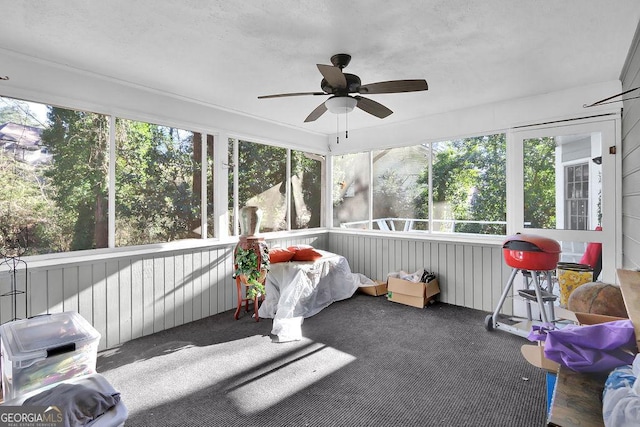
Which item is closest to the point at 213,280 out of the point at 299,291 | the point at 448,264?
the point at 299,291

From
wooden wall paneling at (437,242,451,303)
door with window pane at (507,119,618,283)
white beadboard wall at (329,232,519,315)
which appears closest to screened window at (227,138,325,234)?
white beadboard wall at (329,232,519,315)

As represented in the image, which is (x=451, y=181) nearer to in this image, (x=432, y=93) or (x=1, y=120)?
(x=432, y=93)

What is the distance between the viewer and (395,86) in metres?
2.41

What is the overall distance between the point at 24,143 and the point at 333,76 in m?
2.61

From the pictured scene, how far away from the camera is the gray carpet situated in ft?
6.72

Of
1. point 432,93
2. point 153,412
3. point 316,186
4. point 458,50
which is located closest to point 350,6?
point 458,50

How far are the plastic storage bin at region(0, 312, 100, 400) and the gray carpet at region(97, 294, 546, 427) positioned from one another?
0.51 metres

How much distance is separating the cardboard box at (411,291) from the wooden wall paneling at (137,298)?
9.80 feet

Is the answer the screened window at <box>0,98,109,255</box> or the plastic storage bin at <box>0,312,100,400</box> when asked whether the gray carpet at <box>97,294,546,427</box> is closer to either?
the plastic storage bin at <box>0,312,100,400</box>

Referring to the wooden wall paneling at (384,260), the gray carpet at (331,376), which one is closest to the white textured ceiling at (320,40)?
the wooden wall paneling at (384,260)

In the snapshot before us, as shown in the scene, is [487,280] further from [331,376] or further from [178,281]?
[178,281]

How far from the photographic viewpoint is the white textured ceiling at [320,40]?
198 cm

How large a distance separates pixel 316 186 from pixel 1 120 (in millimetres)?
3953

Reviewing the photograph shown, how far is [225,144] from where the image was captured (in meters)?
4.06
